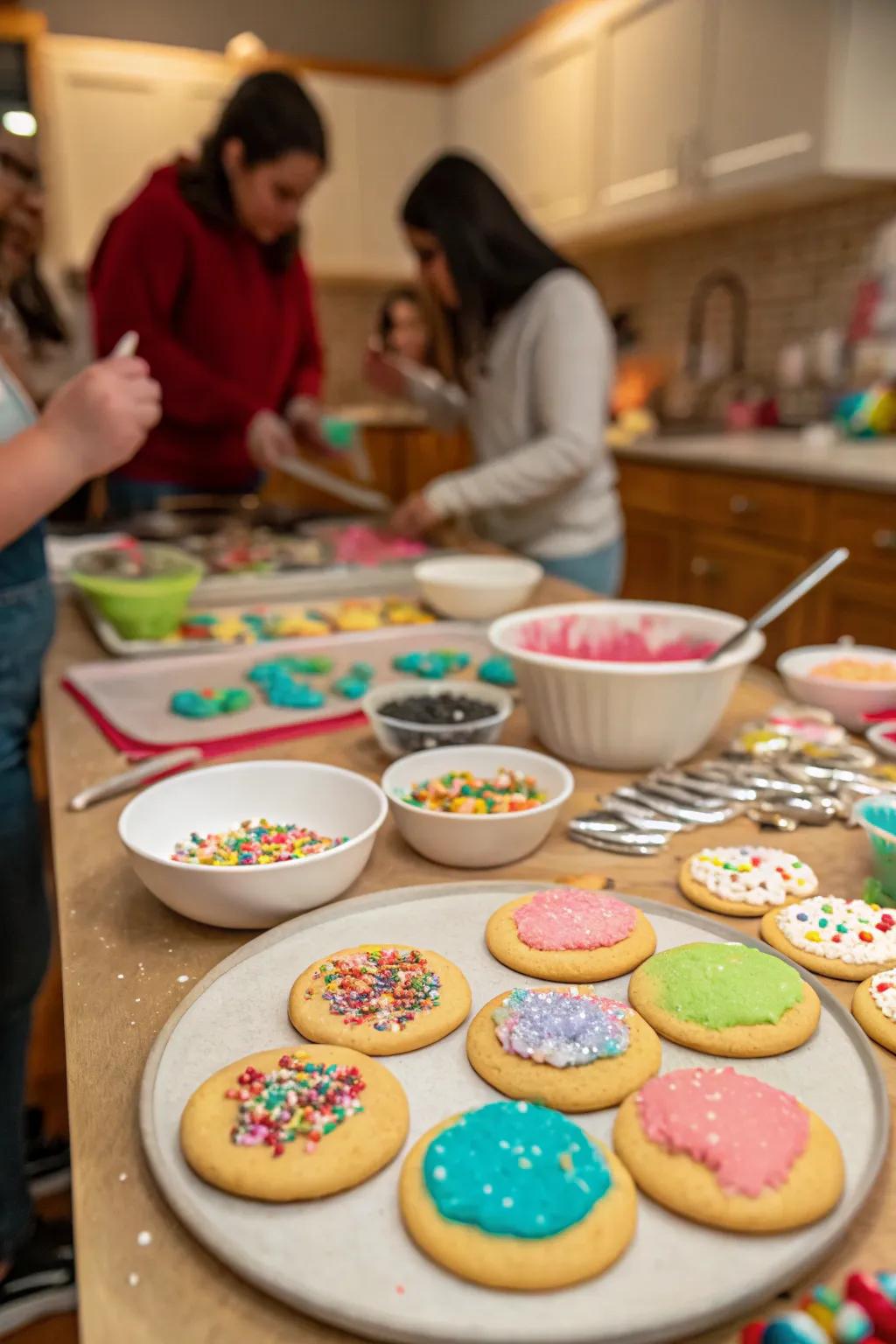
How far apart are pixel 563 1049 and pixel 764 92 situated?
125 inches

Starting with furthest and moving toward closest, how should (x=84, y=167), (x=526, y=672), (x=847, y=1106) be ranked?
(x=84, y=167) < (x=526, y=672) < (x=847, y=1106)

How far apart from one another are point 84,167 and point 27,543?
3.98m

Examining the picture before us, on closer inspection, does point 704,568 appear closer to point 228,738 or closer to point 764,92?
point 764,92

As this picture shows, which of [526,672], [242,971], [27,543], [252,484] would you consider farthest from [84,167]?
[242,971]

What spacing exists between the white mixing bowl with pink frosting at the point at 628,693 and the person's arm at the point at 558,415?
31.3 inches

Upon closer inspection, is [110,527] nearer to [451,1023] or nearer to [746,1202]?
[451,1023]

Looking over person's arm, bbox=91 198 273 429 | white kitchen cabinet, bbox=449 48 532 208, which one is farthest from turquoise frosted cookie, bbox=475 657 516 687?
white kitchen cabinet, bbox=449 48 532 208

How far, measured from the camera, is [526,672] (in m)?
0.95

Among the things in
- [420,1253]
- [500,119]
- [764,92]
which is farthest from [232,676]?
[500,119]

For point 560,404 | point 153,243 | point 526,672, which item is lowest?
point 526,672

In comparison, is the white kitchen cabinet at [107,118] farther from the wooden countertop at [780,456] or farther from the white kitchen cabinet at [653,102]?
the wooden countertop at [780,456]

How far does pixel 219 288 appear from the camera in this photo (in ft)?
6.97

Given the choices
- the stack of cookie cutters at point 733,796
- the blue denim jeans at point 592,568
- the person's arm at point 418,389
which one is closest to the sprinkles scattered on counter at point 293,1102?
the stack of cookie cutters at point 733,796

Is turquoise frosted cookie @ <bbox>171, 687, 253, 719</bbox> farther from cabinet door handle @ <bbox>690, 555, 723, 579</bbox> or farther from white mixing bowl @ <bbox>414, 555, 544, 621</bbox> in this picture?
cabinet door handle @ <bbox>690, 555, 723, 579</bbox>
